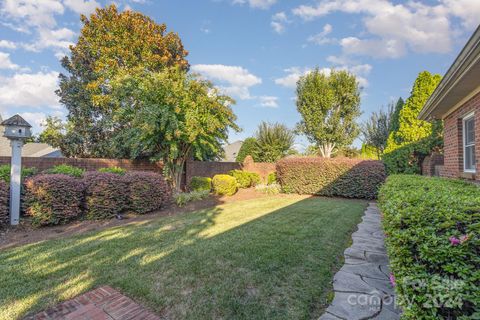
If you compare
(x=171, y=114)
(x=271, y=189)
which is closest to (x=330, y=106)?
(x=271, y=189)

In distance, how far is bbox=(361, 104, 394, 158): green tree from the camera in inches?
727

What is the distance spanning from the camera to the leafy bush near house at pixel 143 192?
21.1 ft

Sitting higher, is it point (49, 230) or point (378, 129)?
point (378, 129)

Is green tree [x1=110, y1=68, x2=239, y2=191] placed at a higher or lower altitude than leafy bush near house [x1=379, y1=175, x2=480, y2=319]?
higher

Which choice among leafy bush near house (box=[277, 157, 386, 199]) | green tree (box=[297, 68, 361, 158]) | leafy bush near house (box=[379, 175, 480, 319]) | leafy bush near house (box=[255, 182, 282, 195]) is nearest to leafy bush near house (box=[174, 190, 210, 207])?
leafy bush near house (box=[255, 182, 282, 195])

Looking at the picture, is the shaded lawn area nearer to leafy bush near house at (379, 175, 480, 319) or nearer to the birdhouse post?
leafy bush near house at (379, 175, 480, 319)

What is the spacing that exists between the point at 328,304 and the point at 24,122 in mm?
6854

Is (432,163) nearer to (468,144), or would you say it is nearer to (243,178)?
(468,144)

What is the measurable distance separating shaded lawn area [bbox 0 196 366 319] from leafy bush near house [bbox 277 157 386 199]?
17.0 feet

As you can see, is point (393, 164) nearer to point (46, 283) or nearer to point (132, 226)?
point (132, 226)

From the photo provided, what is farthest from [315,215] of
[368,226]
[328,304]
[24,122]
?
[24,122]

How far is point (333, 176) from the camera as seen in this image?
34.1ft

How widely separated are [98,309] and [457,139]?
7191mm

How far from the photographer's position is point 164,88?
876 centimetres
